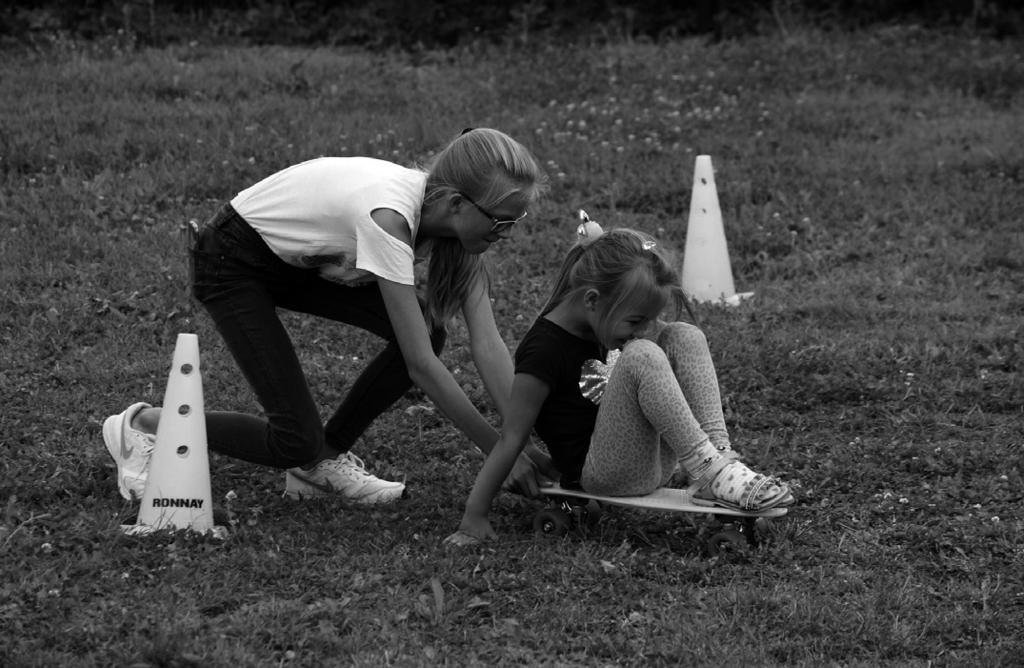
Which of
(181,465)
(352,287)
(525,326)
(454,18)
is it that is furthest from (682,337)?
(454,18)

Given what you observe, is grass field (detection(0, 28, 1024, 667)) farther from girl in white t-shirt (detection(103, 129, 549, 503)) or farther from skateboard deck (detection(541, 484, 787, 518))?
girl in white t-shirt (detection(103, 129, 549, 503))

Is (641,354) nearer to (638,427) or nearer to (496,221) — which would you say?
(638,427)

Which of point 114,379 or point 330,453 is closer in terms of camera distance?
point 330,453

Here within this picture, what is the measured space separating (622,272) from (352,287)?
95 centimetres

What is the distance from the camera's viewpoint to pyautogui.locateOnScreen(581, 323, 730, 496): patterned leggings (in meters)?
3.91

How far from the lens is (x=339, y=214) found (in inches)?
156

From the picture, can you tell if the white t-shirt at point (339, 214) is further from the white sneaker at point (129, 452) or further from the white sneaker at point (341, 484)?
the white sneaker at point (129, 452)

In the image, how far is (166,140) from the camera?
8625mm

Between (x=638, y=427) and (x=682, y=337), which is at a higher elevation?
(x=682, y=337)

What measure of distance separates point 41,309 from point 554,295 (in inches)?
131

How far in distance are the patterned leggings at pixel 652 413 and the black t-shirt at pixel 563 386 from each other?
0.11 m

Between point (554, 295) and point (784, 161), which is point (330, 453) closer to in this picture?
point (554, 295)

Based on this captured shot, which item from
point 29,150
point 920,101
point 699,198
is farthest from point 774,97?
point 29,150

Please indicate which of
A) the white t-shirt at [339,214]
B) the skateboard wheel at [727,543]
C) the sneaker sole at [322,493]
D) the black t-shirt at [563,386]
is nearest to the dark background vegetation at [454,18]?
the sneaker sole at [322,493]
